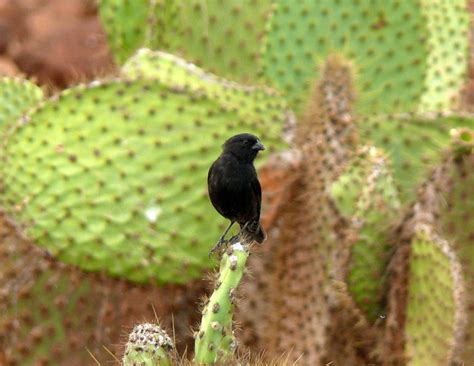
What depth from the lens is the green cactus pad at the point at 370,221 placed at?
2.54m

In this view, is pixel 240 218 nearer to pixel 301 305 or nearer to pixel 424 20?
pixel 301 305

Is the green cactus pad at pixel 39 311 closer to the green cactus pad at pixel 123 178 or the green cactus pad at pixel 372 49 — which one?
the green cactus pad at pixel 123 178

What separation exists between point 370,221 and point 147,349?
1.16 meters

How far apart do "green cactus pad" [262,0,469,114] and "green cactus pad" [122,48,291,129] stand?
283mm

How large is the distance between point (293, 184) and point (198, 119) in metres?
0.40

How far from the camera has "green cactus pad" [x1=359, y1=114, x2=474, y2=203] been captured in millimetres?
2865

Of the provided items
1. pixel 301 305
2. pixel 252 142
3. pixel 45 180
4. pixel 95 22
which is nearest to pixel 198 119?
pixel 45 180

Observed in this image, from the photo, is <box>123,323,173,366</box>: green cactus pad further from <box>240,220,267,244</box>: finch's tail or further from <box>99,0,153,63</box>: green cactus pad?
<box>99,0,153,63</box>: green cactus pad

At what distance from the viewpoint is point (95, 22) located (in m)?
6.12

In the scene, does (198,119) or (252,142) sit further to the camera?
(198,119)

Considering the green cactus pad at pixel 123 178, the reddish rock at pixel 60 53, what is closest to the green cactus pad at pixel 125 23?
the green cactus pad at pixel 123 178

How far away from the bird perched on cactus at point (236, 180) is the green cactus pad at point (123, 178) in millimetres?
721

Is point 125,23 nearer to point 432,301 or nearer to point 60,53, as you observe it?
point 432,301

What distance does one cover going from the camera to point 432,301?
240 centimetres
